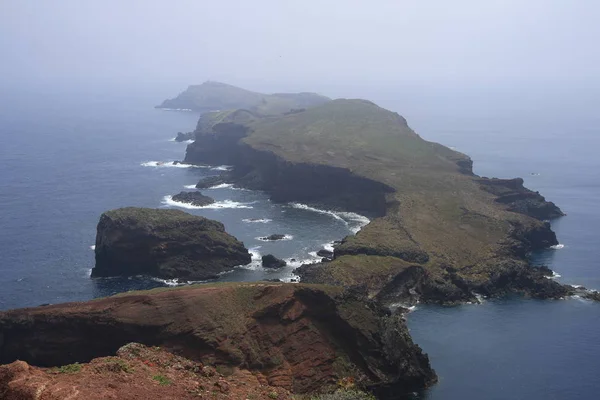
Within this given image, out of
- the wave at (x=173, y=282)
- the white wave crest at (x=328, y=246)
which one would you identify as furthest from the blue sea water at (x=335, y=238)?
the wave at (x=173, y=282)

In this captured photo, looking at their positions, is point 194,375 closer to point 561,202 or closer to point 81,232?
point 81,232

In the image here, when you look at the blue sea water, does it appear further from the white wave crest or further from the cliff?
the cliff

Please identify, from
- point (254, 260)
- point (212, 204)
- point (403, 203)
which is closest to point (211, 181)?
point (212, 204)

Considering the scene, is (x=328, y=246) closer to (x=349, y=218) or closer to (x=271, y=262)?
(x=271, y=262)

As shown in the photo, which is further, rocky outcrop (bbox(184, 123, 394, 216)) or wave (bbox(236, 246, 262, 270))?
rocky outcrop (bbox(184, 123, 394, 216))

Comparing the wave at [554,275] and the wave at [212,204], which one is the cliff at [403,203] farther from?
the wave at [212,204]

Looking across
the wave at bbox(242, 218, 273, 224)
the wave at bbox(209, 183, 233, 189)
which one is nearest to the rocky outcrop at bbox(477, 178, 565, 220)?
the wave at bbox(242, 218, 273, 224)
